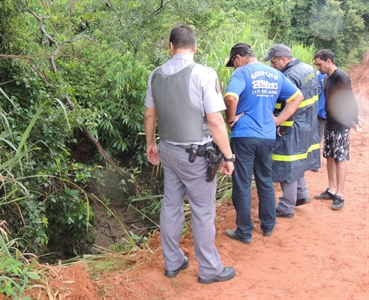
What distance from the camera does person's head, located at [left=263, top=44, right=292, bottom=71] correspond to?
4.75 m

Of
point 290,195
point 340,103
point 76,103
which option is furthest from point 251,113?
point 76,103

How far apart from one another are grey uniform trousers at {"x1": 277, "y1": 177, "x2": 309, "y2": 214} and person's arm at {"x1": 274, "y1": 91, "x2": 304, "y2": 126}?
2.56ft

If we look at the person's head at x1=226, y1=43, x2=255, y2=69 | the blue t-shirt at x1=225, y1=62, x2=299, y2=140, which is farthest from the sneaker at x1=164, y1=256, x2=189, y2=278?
the person's head at x1=226, y1=43, x2=255, y2=69

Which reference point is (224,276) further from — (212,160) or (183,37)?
(183,37)

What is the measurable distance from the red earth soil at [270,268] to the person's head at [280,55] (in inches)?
67.6

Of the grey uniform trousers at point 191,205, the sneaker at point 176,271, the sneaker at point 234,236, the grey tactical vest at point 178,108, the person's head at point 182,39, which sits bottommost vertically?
the sneaker at point 234,236

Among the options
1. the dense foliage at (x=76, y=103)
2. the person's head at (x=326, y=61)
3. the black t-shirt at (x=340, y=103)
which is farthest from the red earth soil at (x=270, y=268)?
the person's head at (x=326, y=61)

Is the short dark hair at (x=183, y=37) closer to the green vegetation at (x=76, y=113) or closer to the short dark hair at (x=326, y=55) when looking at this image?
the green vegetation at (x=76, y=113)

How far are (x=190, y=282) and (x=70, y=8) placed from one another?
453 centimetres

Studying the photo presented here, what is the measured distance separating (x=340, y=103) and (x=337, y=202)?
1185mm

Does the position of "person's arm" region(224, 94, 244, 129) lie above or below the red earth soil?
above

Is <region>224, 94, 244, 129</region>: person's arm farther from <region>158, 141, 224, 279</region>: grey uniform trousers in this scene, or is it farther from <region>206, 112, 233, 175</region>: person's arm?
<region>158, 141, 224, 279</region>: grey uniform trousers

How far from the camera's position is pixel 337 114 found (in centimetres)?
533

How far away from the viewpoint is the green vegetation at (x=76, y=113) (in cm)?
414
